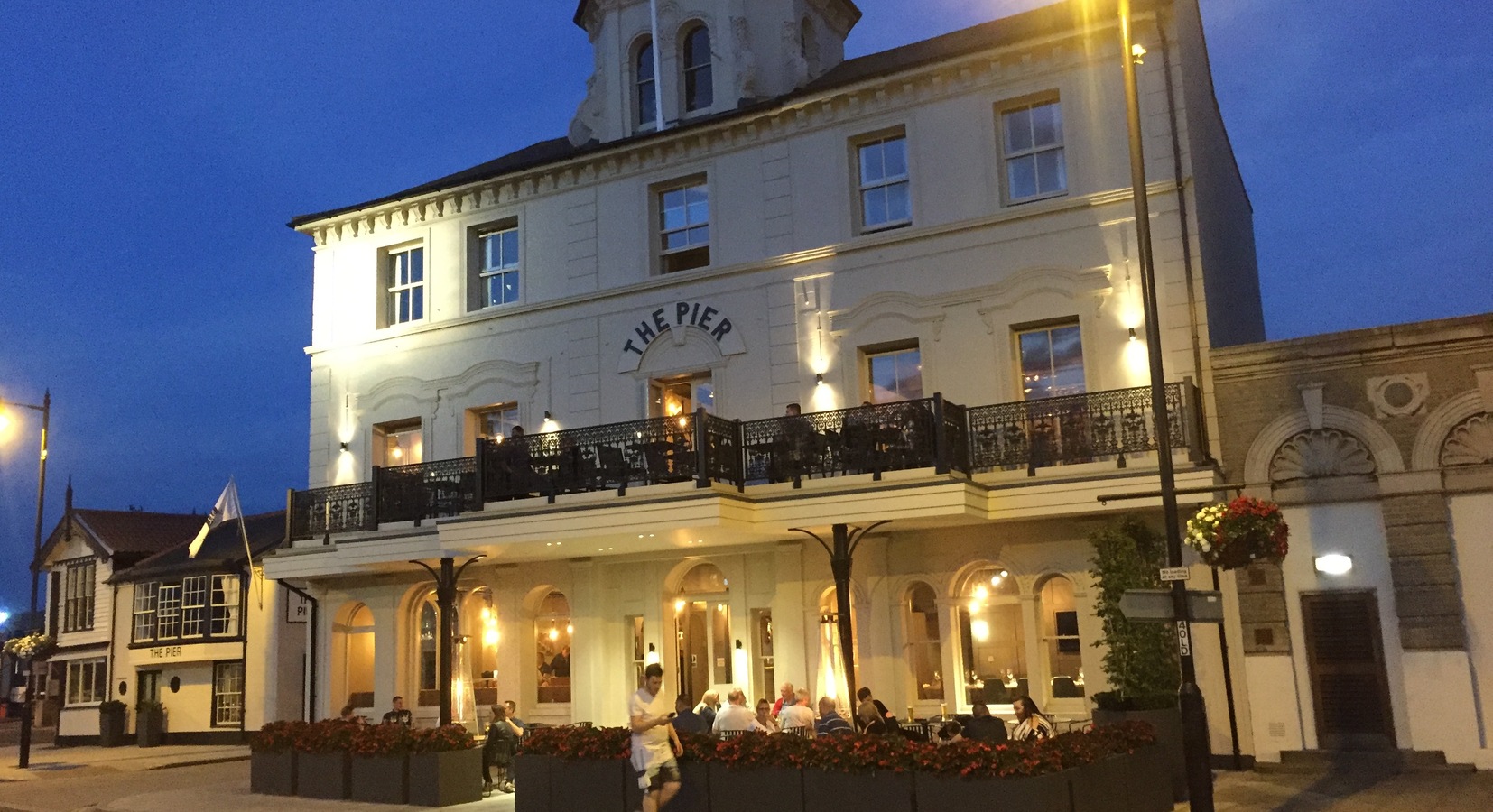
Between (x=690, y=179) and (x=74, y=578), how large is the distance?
26128 millimetres

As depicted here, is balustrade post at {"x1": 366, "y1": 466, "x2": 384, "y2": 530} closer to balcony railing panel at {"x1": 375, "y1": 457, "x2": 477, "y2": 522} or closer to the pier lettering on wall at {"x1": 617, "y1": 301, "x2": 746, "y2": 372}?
balcony railing panel at {"x1": 375, "y1": 457, "x2": 477, "y2": 522}

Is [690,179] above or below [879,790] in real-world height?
above

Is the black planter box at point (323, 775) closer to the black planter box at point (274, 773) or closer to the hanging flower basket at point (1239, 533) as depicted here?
the black planter box at point (274, 773)

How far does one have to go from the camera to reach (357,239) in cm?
2630

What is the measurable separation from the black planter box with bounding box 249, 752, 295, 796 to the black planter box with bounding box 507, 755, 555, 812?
5153mm

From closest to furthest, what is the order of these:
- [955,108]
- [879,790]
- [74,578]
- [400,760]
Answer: [879,790] → [400,760] → [955,108] → [74,578]

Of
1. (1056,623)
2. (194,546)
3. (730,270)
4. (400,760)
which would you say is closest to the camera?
(400,760)

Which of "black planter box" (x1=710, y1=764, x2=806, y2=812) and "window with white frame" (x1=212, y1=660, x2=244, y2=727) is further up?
"window with white frame" (x1=212, y1=660, x2=244, y2=727)

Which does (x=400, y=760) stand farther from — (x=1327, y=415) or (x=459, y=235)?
(x=1327, y=415)

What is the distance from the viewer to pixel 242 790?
755 inches

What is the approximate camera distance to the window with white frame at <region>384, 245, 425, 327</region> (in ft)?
84.8

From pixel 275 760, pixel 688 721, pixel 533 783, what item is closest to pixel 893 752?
pixel 688 721

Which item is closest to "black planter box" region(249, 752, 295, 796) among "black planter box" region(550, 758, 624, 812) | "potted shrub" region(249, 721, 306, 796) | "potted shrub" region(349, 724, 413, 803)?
"potted shrub" region(249, 721, 306, 796)

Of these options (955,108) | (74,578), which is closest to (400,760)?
(955,108)
